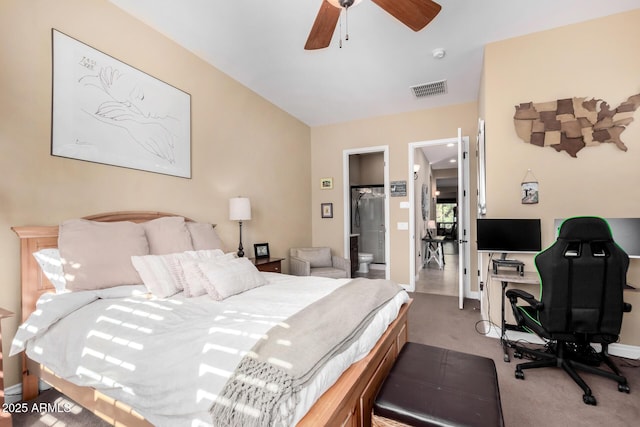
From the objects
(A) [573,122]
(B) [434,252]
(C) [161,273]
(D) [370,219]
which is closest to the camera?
(C) [161,273]

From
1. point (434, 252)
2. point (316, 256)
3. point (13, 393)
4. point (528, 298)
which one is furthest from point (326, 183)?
point (13, 393)

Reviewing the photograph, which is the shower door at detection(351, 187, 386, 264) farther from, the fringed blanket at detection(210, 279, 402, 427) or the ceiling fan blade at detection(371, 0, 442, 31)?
the fringed blanket at detection(210, 279, 402, 427)

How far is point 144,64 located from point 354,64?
2.19 metres

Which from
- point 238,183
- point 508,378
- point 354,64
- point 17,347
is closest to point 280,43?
point 354,64

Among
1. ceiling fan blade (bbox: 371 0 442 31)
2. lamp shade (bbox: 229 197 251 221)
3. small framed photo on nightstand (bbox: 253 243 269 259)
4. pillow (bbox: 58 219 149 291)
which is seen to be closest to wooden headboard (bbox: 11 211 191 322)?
pillow (bbox: 58 219 149 291)

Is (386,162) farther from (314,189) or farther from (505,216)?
(505,216)

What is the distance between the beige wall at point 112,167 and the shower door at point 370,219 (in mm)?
3109

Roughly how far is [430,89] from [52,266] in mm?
4421

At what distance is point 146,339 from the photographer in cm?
134

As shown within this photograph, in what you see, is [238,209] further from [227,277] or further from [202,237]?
[227,277]

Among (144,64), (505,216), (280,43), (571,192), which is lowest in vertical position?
(505,216)

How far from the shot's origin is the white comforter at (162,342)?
1079 mm

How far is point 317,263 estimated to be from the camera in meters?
4.48

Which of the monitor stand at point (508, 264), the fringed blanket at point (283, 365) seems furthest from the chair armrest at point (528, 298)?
the fringed blanket at point (283, 365)
